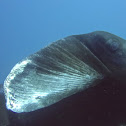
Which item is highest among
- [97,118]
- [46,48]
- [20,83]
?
[46,48]

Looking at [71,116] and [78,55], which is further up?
[78,55]

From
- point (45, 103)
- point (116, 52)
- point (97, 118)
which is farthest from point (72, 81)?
point (116, 52)

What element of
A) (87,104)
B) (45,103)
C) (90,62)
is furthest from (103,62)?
(45,103)

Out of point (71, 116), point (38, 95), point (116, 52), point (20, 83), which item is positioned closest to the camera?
point (38, 95)

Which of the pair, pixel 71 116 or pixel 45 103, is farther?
pixel 71 116

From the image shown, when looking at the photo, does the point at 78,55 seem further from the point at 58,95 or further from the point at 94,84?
the point at 58,95

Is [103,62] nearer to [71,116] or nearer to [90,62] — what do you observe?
[90,62]

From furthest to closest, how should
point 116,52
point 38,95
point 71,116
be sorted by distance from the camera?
1. point 116,52
2. point 71,116
3. point 38,95
